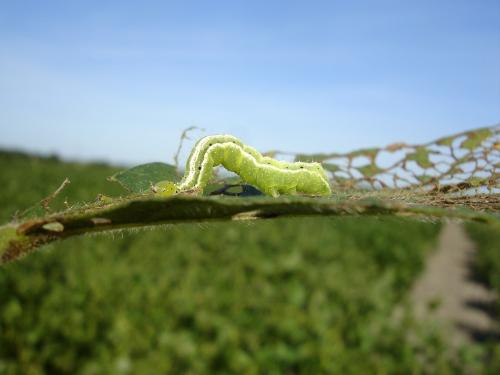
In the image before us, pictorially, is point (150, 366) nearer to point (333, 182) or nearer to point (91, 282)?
point (91, 282)

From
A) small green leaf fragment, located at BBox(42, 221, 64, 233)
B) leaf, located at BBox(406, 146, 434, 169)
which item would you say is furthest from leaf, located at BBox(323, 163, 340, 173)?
small green leaf fragment, located at BBox(42, 221, 64, 233)

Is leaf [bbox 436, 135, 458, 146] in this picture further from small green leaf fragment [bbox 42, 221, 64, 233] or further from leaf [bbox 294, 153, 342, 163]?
small green leaf fragment [bbox 42, 221, 64, 233]

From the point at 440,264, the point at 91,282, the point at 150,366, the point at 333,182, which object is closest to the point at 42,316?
the point at 91,282

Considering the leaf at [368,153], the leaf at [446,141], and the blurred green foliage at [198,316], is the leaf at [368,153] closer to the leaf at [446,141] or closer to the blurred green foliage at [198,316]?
the leaf at [446,141]

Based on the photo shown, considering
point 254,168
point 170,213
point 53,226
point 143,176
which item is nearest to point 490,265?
point 254,168

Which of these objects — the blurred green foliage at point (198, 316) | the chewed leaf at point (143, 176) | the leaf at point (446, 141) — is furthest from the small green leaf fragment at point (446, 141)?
the blurred green foliage at point (198, 316)

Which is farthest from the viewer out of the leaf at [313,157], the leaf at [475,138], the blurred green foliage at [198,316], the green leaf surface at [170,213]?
the blurred green foliage at [198,316]

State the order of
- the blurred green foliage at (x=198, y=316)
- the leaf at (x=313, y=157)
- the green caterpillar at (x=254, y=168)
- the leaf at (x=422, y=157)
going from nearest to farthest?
1. the green caterpillar at (x=254, y=168)
2. the leaf at (x=422, y=157)
3. the leaf at (x=313, y=157)
4. the blurred green foliage at (x=198, y=316)

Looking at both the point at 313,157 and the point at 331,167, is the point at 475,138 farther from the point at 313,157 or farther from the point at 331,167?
the point at 313,157
